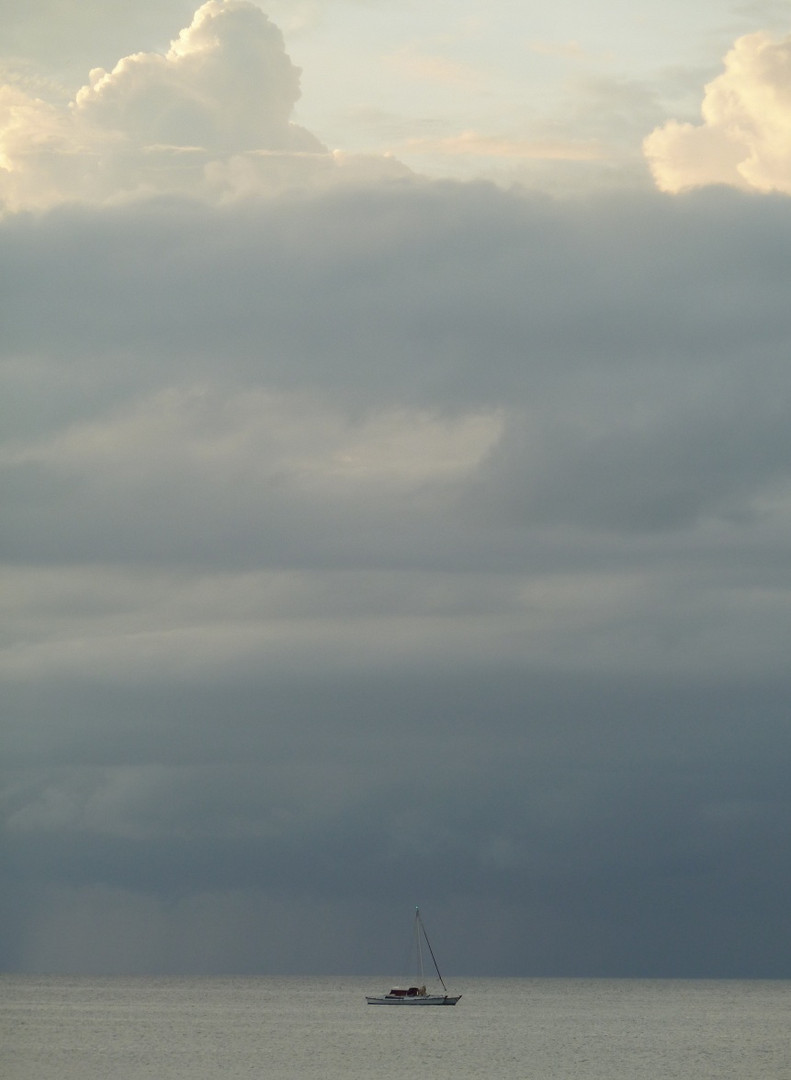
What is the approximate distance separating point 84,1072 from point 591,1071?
60902mm

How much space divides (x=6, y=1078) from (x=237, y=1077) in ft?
82.9

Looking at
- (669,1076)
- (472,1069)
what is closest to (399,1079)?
(472,1069)

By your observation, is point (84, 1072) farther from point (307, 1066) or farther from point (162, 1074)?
point (307, 1066)

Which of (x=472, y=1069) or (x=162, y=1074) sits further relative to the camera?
(x=472, y=1069)

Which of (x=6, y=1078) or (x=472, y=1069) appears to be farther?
(x=472, y=1069)

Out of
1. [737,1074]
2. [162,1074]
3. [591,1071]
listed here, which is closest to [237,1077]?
[162,1074]

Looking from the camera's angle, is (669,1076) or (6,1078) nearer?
(6,1078)

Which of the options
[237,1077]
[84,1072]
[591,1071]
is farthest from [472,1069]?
[84,1072]

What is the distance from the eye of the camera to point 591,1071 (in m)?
192

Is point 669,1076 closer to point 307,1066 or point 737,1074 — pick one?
point 737,1074

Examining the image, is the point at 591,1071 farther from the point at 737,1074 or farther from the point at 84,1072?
the point at 84,1072

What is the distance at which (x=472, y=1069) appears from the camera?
Answer: 191 m

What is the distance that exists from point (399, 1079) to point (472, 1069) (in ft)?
59.0

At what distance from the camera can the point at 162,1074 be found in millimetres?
176500
